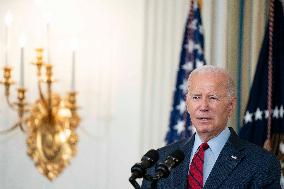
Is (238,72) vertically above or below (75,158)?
above

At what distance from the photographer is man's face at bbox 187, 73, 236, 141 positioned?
2.53m

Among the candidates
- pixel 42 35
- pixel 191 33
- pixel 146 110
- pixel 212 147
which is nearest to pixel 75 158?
pixel 146 110

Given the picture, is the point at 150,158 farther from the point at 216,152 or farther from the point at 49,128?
the point at 49,128

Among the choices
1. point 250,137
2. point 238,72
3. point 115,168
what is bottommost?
point 115,168

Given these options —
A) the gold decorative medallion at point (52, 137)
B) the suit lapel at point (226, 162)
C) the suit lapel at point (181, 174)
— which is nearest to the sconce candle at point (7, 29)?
the gold decorative medallion at point (52, 137)

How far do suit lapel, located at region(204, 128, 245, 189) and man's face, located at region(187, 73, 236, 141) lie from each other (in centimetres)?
8

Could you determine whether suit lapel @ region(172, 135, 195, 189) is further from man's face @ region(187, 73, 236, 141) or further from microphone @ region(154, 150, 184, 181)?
microphone @ region(154, 150, 184, 181)

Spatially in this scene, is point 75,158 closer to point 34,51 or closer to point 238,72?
point 34,51

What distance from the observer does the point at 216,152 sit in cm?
260

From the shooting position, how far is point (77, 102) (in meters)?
5.16

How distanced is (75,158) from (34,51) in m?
0.97

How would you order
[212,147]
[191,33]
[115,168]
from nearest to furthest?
[212,147] < [191,33] < [115,168]

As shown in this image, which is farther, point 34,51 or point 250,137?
point 34,51


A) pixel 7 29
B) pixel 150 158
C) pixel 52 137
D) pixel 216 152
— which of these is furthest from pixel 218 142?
pixel 7 29
